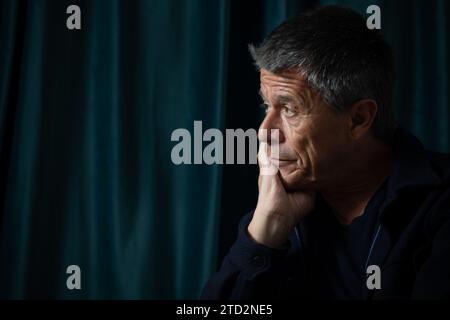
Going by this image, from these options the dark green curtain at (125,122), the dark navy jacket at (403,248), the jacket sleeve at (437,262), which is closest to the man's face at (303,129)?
the dark navy jacket at (403,248)

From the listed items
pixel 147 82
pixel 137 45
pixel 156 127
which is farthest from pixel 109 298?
pixel 137 45

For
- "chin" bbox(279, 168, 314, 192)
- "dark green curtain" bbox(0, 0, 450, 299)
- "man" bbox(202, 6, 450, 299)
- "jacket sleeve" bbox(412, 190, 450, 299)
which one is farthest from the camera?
"dark green curtain" bbox(0, 0, 450, 299)

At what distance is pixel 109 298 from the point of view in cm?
159

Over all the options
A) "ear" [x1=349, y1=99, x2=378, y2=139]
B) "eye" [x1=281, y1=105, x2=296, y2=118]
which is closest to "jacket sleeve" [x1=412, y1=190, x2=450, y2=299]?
"ear" [x1=349, y1=99, x2=378, y2=139]

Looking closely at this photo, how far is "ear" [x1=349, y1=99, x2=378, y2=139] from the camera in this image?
3.85 ft

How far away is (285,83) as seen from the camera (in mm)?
1163

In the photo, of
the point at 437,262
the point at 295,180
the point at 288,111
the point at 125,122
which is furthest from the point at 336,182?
the point at 125,122

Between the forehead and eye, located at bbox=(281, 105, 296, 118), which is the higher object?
the forehead

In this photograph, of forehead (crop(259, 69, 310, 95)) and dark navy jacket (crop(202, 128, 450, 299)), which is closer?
dark navy jacket (crop(202, 128, 450, 299))

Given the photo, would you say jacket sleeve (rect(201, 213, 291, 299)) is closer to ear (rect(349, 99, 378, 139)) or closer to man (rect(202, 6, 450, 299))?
man (rect(202, 6, 450, 299))

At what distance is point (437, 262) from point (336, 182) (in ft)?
1.05

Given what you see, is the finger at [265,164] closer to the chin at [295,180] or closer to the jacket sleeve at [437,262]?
the chin at [295,180]

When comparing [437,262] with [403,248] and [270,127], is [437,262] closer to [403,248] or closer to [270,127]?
[403,248]
